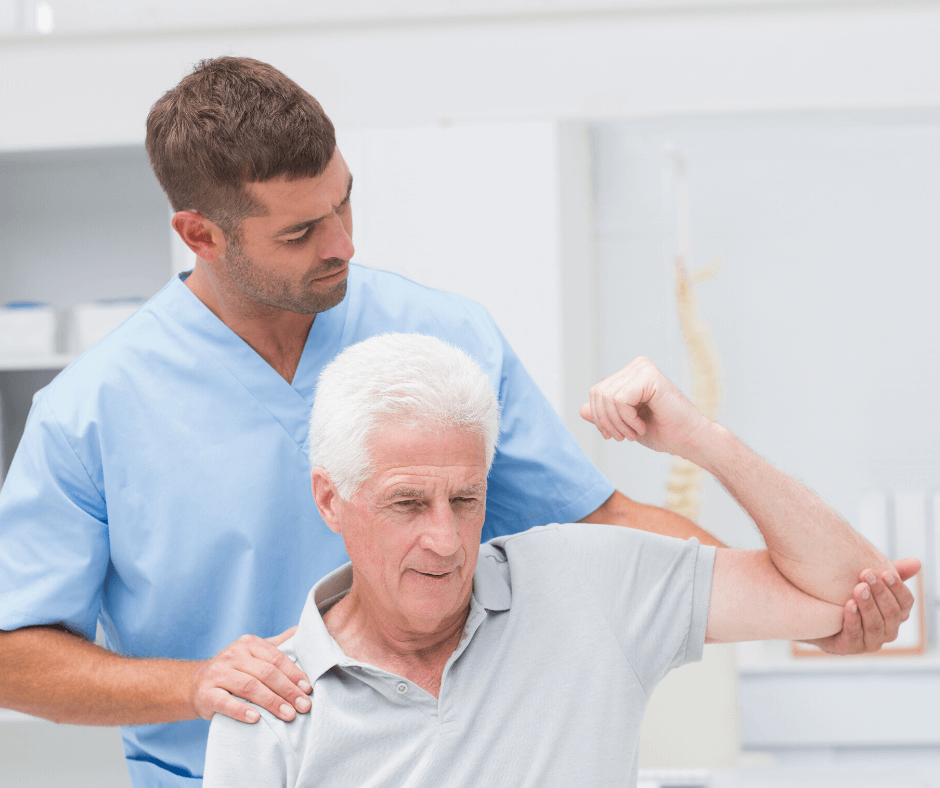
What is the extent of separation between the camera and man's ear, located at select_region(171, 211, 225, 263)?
1256mm

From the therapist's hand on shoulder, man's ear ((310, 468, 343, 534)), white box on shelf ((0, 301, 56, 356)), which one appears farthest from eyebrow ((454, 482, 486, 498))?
white box on shelf ((0, 301, 56, 356))

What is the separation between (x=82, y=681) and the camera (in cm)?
122

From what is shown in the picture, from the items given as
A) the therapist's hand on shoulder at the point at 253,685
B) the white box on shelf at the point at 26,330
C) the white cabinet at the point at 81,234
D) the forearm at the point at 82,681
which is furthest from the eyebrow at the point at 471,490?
the white cabinet at the point at 81,234

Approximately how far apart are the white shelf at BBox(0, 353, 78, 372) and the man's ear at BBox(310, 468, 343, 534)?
1257 millimetres

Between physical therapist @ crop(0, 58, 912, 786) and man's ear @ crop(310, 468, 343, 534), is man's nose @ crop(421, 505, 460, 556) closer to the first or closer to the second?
man's ear @ crop(310, 468, 343, 534)

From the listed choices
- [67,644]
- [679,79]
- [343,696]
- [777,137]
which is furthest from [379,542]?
[777,137]

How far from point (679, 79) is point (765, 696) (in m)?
1.56

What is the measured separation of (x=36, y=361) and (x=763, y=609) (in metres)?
1.72

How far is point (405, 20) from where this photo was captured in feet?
7.93

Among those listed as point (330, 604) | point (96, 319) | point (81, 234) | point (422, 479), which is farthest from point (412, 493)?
point (81, 234)

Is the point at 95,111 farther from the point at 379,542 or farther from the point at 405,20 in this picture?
the point at 379,542

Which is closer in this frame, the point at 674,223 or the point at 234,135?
the point at 234,135

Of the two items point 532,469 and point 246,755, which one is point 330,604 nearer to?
point 246,755

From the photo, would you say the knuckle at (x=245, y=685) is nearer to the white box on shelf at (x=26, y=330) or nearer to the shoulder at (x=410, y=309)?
the shoulder at (x=410, y=309)
